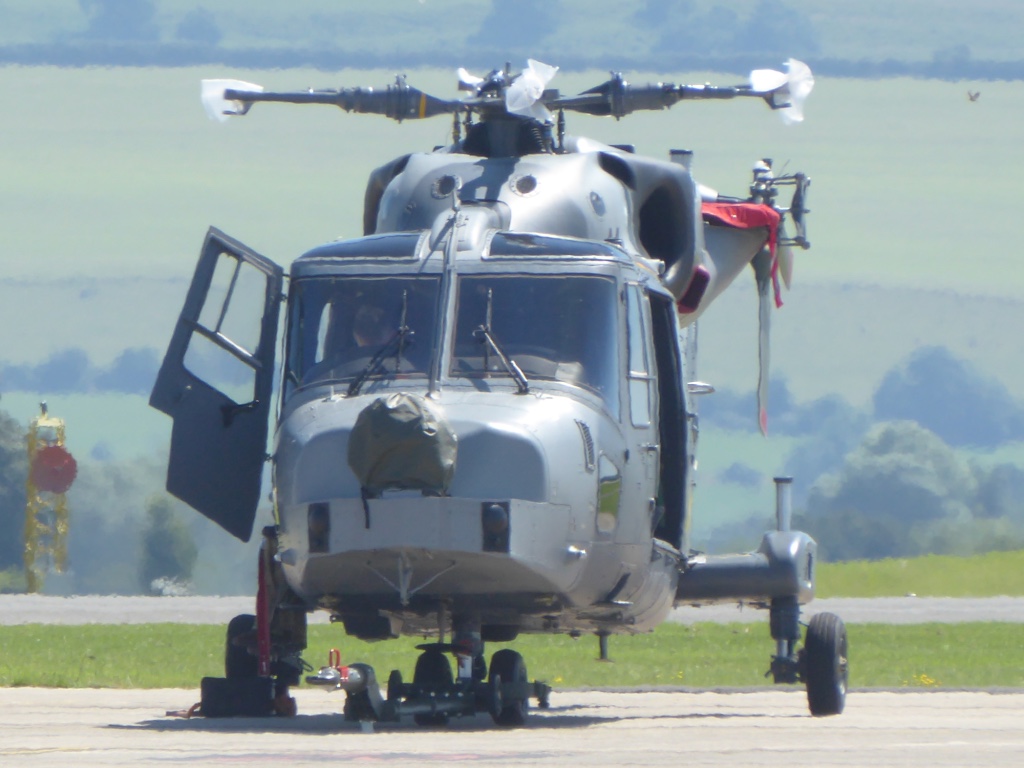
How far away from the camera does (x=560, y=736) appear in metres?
11.1

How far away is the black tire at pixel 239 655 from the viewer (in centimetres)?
1349

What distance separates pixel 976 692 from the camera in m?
16.1

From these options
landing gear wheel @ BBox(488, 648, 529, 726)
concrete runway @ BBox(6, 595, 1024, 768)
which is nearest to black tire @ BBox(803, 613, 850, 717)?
concrete runway @ BBox(6, 595, 1024, 768)

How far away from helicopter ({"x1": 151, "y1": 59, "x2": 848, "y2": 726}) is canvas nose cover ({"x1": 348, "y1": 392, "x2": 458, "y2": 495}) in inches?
0.6

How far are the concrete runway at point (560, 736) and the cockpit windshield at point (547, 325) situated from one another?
2.04 meters

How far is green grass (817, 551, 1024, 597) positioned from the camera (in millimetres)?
48750

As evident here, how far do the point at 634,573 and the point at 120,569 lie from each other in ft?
134

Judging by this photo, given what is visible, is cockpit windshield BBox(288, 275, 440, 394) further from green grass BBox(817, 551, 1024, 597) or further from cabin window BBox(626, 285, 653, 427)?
green grass BBox(817, 551, 1024, 597)

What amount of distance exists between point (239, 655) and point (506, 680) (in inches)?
96.9

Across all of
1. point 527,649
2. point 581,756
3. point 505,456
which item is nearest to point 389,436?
point 505,456

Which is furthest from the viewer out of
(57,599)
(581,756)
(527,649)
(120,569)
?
(120,569)

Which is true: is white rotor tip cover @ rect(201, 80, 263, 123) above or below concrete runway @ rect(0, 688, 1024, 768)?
above

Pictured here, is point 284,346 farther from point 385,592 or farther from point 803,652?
point 803,652

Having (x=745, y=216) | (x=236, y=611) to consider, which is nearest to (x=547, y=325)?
(x=745, y=216)
